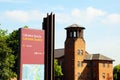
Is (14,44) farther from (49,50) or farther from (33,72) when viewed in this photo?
(33,72)

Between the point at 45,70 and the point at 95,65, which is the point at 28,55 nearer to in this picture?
the point at 45,70

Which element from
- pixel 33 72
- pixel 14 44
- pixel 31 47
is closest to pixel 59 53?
pixel 14 44

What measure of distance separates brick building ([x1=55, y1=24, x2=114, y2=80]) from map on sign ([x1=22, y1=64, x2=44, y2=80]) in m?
73.8

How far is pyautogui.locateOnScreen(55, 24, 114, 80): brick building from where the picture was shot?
93.7 meters

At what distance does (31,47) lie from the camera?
744 inches

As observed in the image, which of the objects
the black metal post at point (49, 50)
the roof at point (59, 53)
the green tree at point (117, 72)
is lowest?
the green tree at point (117, 72)

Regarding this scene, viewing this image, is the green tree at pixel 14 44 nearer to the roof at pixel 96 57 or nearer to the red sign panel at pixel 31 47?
the roof at pixel 96 57

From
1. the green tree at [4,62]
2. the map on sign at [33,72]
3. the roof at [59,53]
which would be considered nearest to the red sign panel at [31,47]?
the map on sign at [33,72]

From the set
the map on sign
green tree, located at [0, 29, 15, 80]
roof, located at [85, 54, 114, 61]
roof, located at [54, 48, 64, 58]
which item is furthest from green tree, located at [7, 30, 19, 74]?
the map on sign

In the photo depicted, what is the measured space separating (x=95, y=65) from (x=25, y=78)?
3153 inches

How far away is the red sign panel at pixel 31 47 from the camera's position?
1843cm

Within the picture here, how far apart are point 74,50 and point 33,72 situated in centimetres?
7456

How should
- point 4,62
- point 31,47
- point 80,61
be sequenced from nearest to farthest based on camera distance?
point 31,47 < point 4,62 < point 80,61

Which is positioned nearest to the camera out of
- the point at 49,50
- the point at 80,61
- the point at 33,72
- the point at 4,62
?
the point at 33,72
